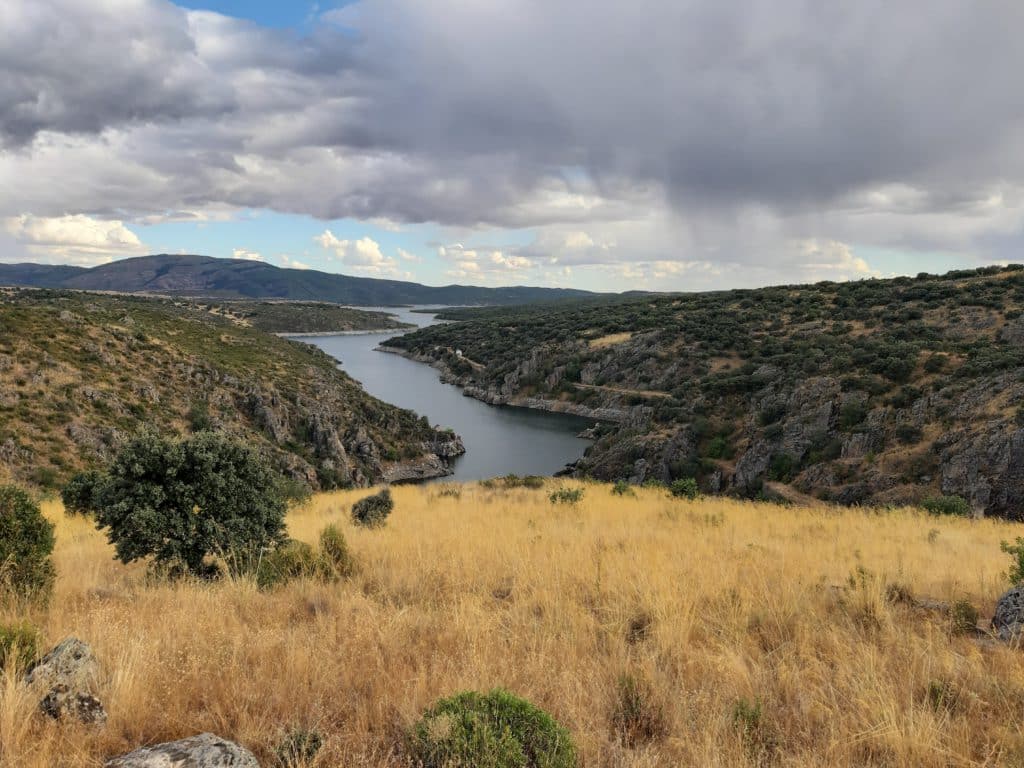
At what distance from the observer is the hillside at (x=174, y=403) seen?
113ft

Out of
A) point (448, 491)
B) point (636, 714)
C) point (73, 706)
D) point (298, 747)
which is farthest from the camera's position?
point (448, 491)

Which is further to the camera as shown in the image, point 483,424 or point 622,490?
point 483,424

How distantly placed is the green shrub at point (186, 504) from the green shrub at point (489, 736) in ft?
16.2

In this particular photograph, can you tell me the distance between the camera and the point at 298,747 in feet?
10.0

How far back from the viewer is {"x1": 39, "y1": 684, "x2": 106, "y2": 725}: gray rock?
3182 mm

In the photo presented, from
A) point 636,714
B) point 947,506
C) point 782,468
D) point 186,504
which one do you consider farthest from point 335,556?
point 782,468

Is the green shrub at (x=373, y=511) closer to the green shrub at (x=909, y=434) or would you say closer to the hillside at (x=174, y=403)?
the hillside at (x=174, y=403)

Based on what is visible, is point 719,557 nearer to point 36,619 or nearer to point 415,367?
point 36,619

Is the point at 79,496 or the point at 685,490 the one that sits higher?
the point at 685,490

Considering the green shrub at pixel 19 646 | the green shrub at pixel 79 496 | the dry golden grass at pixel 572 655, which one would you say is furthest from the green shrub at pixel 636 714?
A: the green shrub at pixel 79 496

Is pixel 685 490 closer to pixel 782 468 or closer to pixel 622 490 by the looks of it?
pixel 622 490

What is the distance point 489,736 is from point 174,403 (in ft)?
168

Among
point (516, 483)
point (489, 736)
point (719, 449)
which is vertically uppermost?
point (489, 736)

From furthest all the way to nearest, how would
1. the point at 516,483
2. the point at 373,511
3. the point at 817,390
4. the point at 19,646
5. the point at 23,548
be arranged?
1. the point at 817,390
2. the point at 516,483
3. the point at 373,511
4. the point at 23,548
5. the point at 19,646
